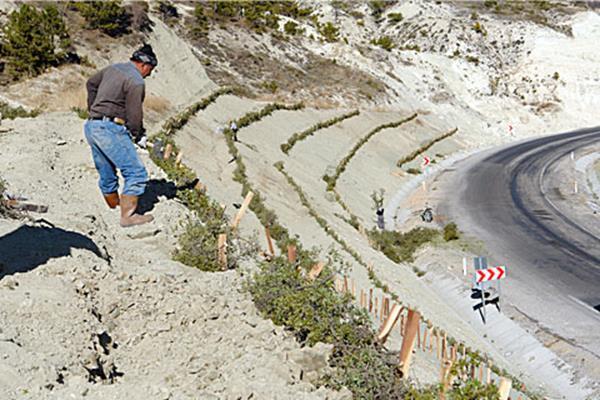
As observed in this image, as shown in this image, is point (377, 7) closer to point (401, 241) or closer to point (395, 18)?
point (395, 18)

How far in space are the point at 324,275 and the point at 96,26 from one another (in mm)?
31636

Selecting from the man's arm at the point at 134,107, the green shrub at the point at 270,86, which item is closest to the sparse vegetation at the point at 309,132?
the green shrub at the point at 270,86

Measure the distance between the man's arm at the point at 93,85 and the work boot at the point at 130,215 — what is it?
1366 millimetres

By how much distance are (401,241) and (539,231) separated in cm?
670

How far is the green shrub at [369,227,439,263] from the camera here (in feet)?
78.2

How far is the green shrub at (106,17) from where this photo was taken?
1373 inches

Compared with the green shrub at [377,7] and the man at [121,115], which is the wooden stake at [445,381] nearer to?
the man at [121,115]


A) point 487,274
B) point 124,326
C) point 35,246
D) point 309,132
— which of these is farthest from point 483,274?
point 309,132

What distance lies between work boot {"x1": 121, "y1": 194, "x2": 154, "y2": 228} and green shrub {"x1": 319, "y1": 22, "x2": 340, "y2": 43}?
56426mm

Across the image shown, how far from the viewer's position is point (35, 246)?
22.2 feet

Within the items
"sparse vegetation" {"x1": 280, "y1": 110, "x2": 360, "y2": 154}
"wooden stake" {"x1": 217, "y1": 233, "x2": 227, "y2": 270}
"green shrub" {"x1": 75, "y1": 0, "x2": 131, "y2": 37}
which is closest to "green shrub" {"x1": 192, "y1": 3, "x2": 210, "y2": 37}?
"green shrub" {"x1": 75, "y1": 0, "x2": 131, "y2": 37}

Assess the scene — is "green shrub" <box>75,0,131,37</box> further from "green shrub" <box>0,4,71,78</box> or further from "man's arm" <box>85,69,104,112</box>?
"man's arm" <box>85,69,104,112</box>

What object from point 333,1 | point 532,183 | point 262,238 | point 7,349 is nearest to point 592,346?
point 262,238

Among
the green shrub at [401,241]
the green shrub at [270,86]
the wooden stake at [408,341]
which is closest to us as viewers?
the wooden stake at [408,341]
